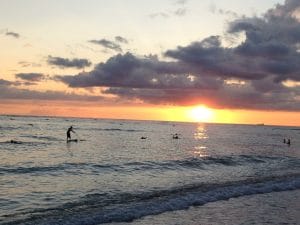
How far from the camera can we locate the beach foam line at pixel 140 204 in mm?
18297

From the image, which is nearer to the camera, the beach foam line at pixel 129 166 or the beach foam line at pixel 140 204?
the beach foam line at pixel 140 204

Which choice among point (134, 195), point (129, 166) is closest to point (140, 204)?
point (134, 195)

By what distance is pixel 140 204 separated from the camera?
21.7m

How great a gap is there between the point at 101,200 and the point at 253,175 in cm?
1891

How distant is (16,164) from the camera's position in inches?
1451

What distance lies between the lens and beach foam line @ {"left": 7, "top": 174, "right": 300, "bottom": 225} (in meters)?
18.3

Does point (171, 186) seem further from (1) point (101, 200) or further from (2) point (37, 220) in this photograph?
(2) point (37, 220)

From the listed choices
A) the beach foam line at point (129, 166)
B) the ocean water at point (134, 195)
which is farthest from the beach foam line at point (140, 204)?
the beach foam line at point (129, 166)

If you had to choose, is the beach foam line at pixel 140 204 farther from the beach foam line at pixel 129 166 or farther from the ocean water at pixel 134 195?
the beach foam line at pixel 129 166

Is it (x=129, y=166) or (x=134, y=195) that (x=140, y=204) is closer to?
(x=134, y=195)

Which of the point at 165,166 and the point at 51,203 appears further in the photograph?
the point at 165,166

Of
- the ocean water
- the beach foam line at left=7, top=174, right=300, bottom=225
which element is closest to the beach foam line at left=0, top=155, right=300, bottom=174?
the ocean water

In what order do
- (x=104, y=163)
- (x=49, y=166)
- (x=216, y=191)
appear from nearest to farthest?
(x=216, y=191)
(x=49, y=166)
(x=104, y=163)

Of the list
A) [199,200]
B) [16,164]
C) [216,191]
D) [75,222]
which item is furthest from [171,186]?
[16,164]
